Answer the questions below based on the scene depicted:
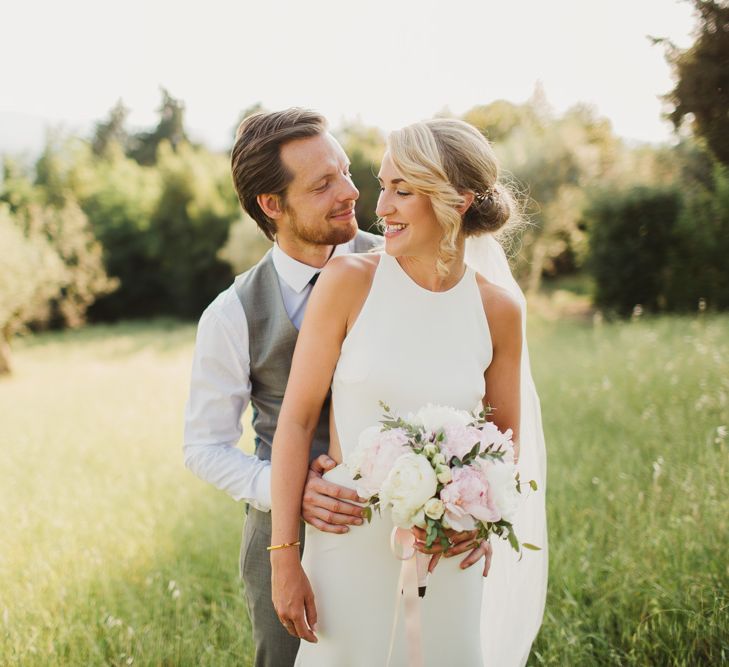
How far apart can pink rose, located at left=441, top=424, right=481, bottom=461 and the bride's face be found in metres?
0.66

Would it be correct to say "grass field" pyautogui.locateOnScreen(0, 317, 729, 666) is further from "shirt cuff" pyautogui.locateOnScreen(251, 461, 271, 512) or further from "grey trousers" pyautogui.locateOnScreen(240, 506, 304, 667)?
"shirt cuff" pyautogui.locateOnScreen(251, 461, 271, 512)

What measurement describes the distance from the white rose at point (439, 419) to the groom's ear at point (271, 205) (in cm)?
114

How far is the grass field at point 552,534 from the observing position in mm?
3189

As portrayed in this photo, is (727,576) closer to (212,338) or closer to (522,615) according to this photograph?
(522,615)

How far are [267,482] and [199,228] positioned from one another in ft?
89.1

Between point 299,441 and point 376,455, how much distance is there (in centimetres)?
43

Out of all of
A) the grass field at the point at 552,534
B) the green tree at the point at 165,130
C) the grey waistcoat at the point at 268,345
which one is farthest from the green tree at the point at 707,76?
the green tree at the point at 165,130

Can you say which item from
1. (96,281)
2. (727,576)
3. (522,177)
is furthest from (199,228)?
(727,576)

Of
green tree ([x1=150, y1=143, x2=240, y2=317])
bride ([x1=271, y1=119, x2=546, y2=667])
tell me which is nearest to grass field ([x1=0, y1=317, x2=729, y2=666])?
bride ([x1=271, y1=119, x2=546, y2=667])

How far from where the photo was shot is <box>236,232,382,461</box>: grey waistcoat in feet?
7.88

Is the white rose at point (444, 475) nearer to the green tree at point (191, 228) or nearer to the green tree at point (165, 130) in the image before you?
the green tree at point (191, 228)

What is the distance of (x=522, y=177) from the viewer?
19.2 metres

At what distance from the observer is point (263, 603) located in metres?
2.54

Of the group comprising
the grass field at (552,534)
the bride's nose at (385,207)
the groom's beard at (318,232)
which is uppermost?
the bride's nose at (385,207)
